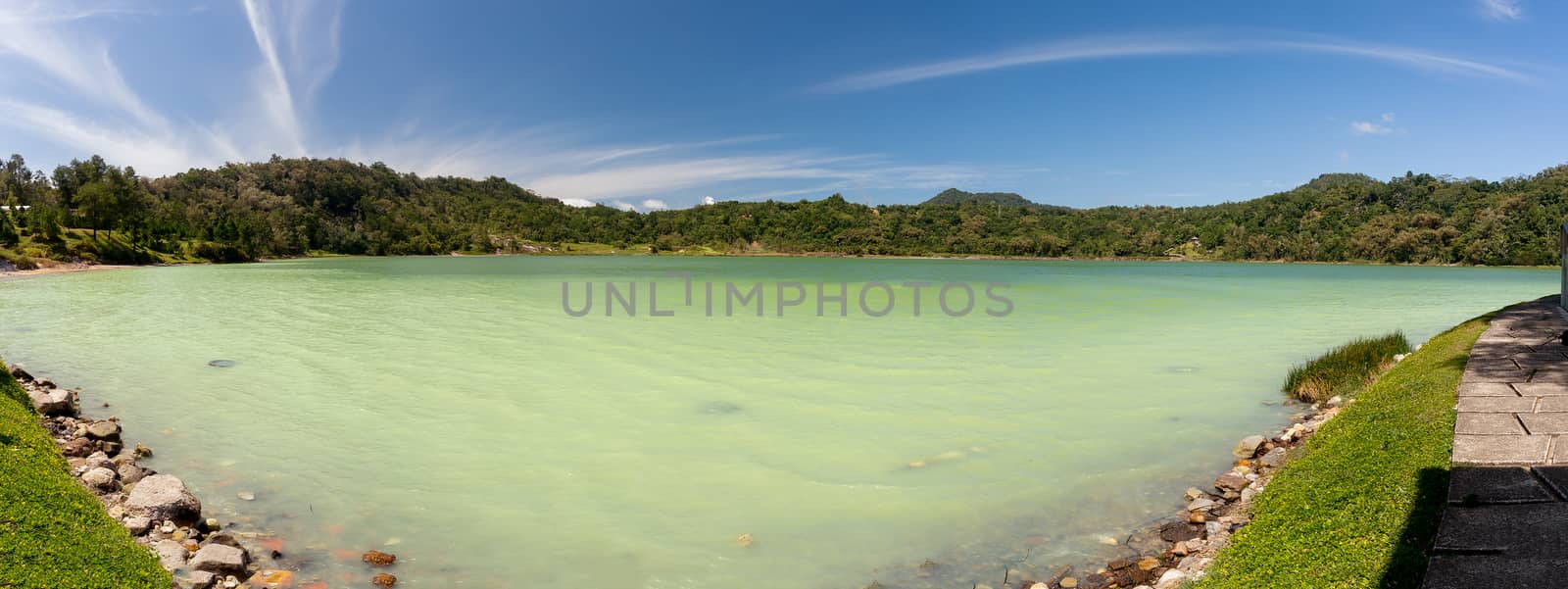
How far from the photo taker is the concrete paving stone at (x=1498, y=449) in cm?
493

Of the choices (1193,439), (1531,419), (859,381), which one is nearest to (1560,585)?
(1531,419)

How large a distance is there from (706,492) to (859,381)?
6.46 m

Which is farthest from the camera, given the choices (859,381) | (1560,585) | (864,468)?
(859,381)

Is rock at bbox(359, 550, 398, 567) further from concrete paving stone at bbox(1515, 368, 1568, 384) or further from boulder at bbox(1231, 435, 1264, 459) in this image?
concrete paving stone at bbox(1515, 368, 1568, 384)

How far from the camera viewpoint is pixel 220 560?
5051 mm

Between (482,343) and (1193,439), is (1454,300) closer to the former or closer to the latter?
(1193,439)

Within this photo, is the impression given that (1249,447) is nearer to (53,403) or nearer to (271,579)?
(271,579)

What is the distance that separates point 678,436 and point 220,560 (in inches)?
216

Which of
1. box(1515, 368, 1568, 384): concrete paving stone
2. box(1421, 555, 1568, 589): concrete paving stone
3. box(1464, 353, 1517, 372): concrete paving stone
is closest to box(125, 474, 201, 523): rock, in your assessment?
box(1421, 555, 1568, 589): concrete paving stone

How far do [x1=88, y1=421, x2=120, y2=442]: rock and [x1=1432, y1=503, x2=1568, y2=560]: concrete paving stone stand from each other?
1268 cm

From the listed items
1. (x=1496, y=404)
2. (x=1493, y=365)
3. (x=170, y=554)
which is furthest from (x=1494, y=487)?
(x=170, y=554)

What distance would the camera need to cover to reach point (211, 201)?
138250mm

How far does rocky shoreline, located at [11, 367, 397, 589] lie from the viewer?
5.02m

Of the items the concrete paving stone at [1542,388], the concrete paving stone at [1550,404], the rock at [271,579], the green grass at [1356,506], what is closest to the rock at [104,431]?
the rock at [271,579]
